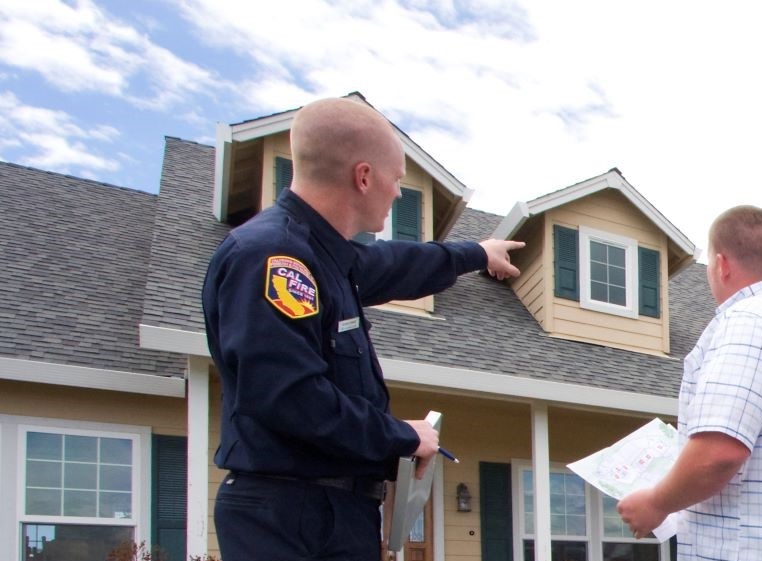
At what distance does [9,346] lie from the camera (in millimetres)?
8102

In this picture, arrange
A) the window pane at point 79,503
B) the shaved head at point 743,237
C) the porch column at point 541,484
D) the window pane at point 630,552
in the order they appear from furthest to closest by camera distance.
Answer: the window pane at point 630,552 < the porch column at point 541,484 < the window pane at point 79,503 < the shaved head at point 743,237

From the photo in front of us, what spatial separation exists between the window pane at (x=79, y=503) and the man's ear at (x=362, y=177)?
6.97 metres

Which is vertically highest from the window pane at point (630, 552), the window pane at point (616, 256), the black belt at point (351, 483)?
the window pane at point (616, 256)

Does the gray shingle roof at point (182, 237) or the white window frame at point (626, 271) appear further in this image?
the white window frame at point (626, 271)

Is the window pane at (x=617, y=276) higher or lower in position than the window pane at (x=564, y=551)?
higher

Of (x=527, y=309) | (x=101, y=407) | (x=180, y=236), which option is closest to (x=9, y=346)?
(x=101, y=407)

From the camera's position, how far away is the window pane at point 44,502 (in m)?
8.08

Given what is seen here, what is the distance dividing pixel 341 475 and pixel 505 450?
8.49 m

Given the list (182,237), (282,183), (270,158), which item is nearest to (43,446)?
(182,237)

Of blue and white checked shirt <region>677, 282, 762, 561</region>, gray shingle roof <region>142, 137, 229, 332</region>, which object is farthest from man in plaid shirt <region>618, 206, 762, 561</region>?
gray shingle roof <region>142, 137, 229, 332</region>

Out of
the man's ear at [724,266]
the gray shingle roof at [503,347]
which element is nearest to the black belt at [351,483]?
the man's ear at [724,266]

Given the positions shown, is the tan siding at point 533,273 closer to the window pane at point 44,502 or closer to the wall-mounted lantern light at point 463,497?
the wall-mounted lantern light at point 463,497

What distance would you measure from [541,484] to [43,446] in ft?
14.9

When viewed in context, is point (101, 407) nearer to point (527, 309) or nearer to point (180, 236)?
point (180, 236)
